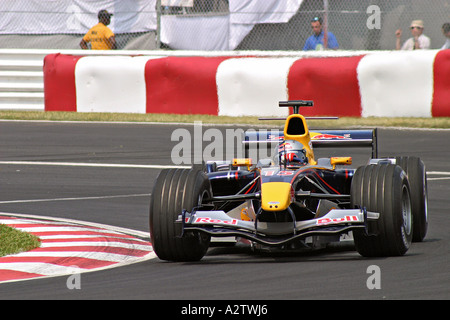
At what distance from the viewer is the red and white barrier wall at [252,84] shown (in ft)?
59.2

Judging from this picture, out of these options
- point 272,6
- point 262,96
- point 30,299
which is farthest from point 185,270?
point 272,6

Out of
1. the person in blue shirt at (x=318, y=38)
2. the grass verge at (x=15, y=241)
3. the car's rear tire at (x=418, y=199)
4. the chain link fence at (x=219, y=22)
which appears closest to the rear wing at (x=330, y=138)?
the car's rear tire at (x=418, y=199)

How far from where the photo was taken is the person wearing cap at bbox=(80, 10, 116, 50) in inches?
860

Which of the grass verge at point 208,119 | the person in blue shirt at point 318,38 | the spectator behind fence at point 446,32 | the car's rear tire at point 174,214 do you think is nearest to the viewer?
the car's rear tire at point 174,214

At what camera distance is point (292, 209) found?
309 inches

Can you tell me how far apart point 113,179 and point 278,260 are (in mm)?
5722

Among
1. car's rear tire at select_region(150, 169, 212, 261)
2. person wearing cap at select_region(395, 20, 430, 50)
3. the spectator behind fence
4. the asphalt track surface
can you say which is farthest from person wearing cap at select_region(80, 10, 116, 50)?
car's rear tire at select_region(150, 169, 212, 261)

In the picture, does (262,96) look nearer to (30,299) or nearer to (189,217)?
(189,217)

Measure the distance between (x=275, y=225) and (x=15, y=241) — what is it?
228cm

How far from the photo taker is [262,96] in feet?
63.2

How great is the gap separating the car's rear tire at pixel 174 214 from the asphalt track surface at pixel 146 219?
0.32 ft

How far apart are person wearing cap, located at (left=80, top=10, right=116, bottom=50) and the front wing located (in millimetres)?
14770

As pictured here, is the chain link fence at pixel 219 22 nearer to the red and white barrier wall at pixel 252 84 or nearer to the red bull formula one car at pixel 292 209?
the red and white barrier wall at pixel 252 84
